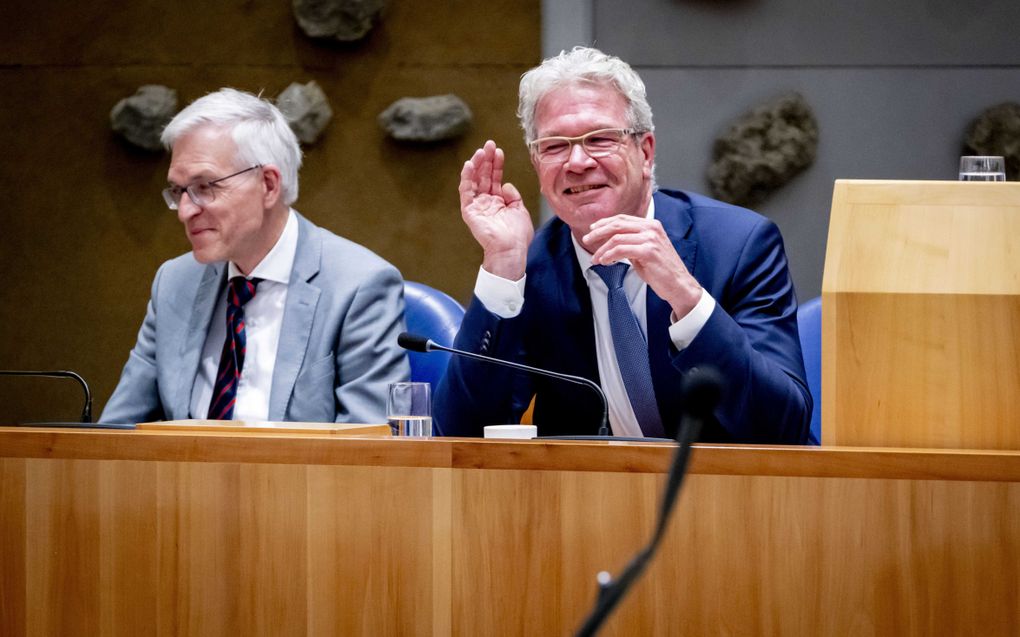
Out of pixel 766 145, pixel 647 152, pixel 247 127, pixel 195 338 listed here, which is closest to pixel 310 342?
pixel 195 338

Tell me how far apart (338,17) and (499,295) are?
1.90 m

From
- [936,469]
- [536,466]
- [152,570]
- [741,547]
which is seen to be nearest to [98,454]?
[152,570]

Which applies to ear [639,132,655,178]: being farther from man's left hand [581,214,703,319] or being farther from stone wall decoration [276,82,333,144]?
stone wall decoration [276,82,333,144]

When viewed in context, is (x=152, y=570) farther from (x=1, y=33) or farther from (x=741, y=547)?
(x=1, y=33)

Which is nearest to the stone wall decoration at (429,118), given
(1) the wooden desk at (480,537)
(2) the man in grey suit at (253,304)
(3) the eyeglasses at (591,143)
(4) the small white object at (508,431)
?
(2) the man in grey suit at (253,304)

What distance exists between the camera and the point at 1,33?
359 centimetres

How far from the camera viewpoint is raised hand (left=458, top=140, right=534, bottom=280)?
196 cm

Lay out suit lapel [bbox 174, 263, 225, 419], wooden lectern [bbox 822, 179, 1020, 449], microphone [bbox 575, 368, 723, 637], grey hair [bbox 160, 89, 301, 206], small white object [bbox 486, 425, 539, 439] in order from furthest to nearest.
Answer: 1. grey hair [bbox 160, 89, 301, 206]
2. suit lapel [bbox 174, 263, 225, 419]
3. small white object [bbox 486, 425, 539, 439]
4. wooden lectern [bbox 822, 179, 1020, 449]
5. microphone [bbox 575, 368, 723, 637]

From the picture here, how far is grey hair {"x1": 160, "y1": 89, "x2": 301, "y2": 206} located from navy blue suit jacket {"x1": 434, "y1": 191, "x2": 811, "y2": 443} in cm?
69

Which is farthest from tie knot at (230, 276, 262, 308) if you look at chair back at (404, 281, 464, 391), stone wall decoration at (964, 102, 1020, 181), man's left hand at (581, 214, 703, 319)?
stone wall decoration at (964, 102, 1020, 181)

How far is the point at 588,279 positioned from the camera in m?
2.05

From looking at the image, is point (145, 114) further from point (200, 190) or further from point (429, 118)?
point (200, 190)

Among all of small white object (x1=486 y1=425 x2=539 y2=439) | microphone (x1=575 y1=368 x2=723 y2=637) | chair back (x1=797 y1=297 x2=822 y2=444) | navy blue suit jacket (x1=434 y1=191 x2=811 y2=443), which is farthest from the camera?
chair back (x1=797 y1=297 x2=822 y2=444)

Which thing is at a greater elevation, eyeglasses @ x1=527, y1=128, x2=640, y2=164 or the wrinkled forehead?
the wrinkled forehead
